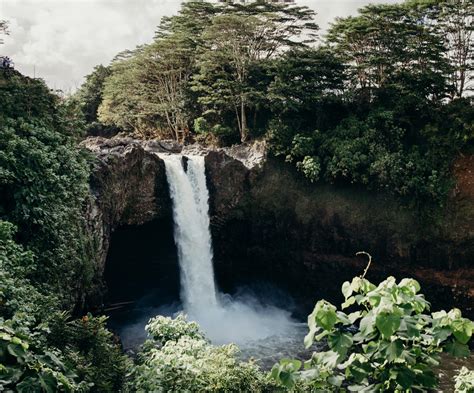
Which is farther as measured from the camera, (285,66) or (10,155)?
(285,66)

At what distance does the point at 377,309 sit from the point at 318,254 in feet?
54.7

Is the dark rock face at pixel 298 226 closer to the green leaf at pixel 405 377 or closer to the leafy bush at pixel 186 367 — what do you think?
the leafy bush at pixel 186 367

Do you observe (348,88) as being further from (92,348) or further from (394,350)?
(394,350)

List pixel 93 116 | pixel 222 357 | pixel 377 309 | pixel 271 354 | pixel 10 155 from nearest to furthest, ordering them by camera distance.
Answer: pixel 377 309 → pixel 222 357 → pixel 10 155 → pixel 271 354 → pixel 93 116

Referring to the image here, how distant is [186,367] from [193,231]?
12.3 metres

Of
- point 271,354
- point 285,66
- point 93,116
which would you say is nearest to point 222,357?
point 271,354

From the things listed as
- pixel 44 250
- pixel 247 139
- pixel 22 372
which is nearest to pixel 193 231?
pixel 247 139

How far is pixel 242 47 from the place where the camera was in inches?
878

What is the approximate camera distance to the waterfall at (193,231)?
1803 cm

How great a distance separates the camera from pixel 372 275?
59.2ft

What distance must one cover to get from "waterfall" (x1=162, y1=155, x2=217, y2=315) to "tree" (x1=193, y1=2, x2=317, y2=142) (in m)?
5.30

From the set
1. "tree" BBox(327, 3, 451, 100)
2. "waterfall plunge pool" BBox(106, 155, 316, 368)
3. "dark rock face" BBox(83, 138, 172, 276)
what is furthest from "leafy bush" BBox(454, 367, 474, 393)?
"tree" BBox(327, 3, 451, 100)

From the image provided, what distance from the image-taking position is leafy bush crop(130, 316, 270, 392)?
5.90 metres

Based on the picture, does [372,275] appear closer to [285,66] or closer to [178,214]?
[178,214]
